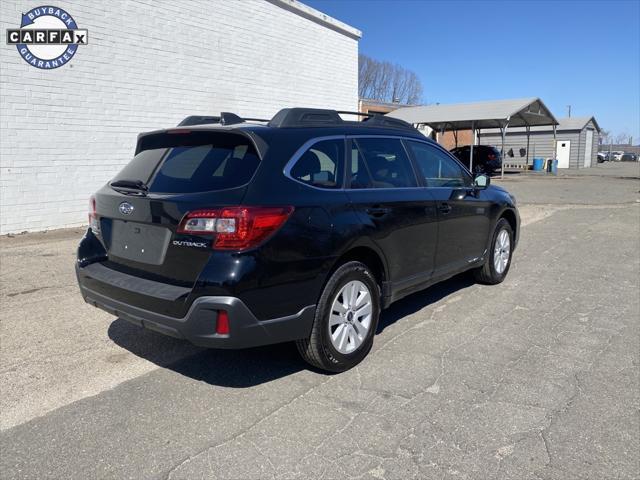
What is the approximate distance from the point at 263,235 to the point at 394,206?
1457 millimetres

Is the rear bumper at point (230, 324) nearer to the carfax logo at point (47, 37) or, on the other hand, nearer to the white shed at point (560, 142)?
the carfax logo at point (47, 37)

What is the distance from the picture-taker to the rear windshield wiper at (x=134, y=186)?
3561 mm

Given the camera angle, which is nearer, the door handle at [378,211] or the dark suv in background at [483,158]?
the door handle at [378,211]

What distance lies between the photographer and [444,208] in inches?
194

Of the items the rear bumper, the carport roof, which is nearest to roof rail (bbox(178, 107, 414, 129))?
the rear bumper

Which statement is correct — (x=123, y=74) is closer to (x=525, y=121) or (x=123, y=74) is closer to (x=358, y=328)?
(x=358, y=328)

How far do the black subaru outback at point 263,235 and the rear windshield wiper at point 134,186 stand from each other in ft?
0.04

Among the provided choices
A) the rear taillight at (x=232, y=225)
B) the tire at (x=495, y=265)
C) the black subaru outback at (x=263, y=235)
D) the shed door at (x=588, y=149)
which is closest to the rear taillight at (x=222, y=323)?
the black subaru outback at (x=263, y=235)

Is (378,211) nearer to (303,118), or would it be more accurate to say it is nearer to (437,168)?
(303,118)

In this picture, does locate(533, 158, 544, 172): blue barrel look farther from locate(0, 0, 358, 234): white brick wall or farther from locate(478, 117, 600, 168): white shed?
locate(0, 0, 358, 234): white brick wall

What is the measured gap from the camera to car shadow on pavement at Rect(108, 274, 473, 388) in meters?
3.77

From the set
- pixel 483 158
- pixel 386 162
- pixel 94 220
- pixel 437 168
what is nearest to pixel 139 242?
pixel 94 220

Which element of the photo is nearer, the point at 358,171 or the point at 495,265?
the point at 358,171

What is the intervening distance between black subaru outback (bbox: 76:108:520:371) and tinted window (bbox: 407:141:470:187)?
0.31 m
